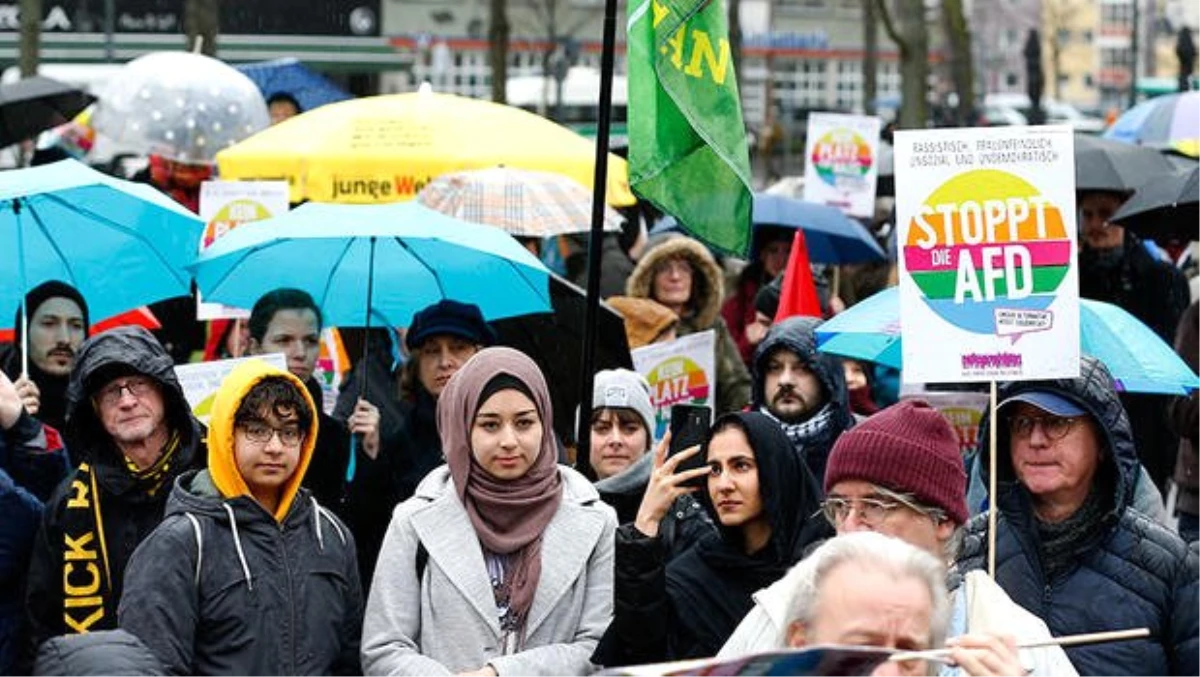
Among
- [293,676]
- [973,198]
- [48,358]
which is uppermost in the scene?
[973,198]

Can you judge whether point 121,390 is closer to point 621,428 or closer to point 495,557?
point 495,557

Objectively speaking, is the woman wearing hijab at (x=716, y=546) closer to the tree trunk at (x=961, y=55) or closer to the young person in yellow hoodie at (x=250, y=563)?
the young person in yellow hoodie at (x=250, y=563)

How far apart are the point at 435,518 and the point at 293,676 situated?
515 millimetres

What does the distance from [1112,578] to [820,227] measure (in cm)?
750

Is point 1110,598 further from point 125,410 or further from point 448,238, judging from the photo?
point 448,238

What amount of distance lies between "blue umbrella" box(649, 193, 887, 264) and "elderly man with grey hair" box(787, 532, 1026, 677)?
8.91 metres

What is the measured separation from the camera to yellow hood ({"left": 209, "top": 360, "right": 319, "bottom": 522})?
6824mm

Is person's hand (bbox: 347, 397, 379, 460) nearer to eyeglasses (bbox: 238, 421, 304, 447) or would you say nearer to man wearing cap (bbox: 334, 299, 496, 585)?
man wearing cap (bbox: 334, 299, 496, 585)

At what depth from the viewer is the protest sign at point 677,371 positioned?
396 inches

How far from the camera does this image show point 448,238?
28.9ft

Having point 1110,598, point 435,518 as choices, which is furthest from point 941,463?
point 435,518

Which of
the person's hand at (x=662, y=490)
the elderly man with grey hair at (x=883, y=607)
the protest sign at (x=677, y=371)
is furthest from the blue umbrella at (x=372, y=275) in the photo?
the elderly man with grey hair at (x=883, y=607)

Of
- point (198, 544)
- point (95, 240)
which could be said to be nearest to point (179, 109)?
point (95, 240)

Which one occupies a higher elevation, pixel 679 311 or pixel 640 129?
pixel 640 129
